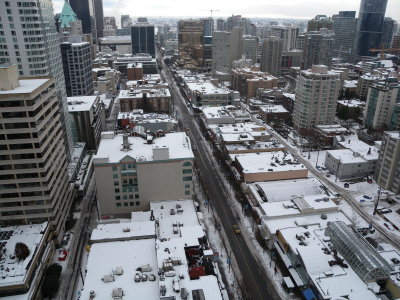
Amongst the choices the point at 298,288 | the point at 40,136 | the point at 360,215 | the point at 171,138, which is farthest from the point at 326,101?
the point at 40,136

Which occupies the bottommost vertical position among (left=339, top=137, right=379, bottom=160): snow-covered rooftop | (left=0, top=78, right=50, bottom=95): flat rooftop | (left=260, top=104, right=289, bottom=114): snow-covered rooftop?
(left=339, top=137, right=379, bottom=160): snow-covered rooftop

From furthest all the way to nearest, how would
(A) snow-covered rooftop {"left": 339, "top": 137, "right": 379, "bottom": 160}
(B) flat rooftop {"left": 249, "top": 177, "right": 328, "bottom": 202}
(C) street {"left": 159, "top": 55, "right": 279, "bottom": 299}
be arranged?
(A) snow-covered rooftop {"left": 339, "top": 137, "right": 379, "bottom": 160}, (B) flat rooftop {"left": 249, "top": 177, "right": 328, "bottom": 202}, (C) street {"left": 159, "top": 55, "right": 279, "bottom": 299}

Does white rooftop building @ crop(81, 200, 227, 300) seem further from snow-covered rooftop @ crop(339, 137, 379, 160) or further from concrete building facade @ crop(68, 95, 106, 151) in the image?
snow-covered rooftop @ crop(339, 137, 379, 160)

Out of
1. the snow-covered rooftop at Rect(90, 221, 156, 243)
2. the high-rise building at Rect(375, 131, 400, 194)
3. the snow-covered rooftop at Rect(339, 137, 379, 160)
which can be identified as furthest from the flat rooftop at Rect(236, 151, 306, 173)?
the snow-covered rooftop at Rect(90, 221, 156, 243)

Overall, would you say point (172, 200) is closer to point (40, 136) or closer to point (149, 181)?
point (149, 181)

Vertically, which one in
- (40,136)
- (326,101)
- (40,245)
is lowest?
(40,245)
